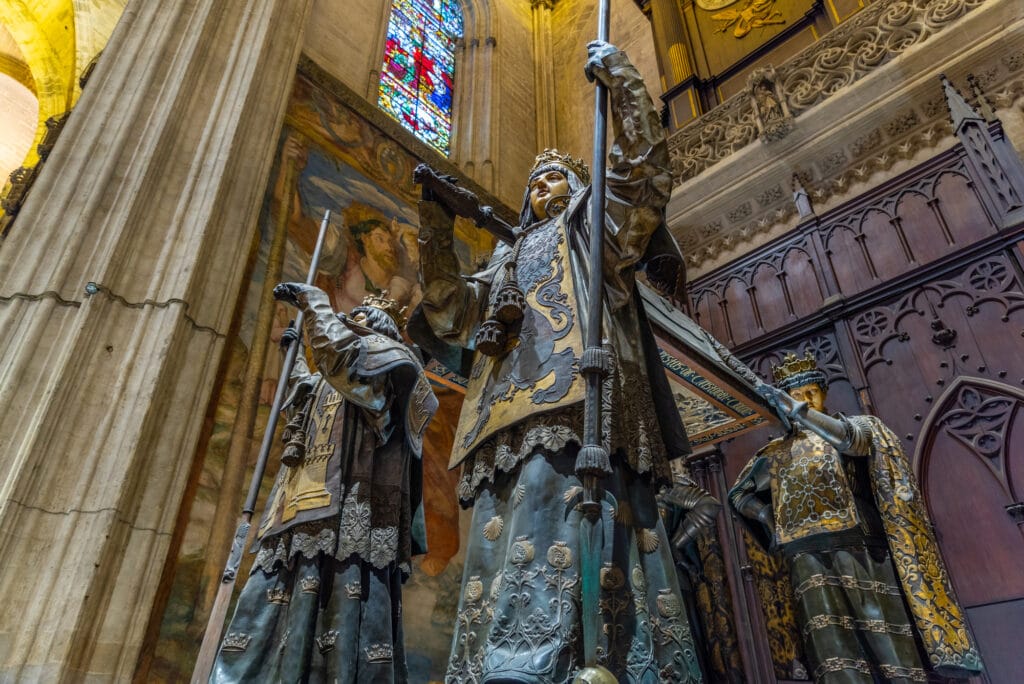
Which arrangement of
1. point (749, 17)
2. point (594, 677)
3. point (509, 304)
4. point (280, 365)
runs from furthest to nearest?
point (749, 17)
point (280, 365)
point (509, 304)
point (594, 677)

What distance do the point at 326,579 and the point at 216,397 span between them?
7.79 feet

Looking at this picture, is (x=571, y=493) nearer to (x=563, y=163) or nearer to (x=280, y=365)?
(x=563, y=163)

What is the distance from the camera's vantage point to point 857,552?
2.88m

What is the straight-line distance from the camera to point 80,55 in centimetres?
786

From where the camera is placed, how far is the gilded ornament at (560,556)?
131cm

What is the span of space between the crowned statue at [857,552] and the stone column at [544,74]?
23.3 feet

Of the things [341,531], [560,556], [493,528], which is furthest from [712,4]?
[560,556]

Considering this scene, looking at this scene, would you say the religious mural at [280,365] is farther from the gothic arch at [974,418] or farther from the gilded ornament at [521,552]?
the gilded ornament at [521,552]

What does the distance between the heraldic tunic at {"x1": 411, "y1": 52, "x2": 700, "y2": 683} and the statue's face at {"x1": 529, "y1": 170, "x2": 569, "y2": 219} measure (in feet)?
0.52

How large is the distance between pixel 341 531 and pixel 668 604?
4.36 ft

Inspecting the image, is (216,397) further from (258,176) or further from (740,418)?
(740,418)

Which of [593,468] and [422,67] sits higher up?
[422,67]

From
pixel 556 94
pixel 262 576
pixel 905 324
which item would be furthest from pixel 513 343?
pixel 556 94

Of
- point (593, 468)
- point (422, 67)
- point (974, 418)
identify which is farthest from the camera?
point (422, 67)
